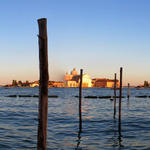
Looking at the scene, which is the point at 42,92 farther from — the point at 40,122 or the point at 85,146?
the point at 85,146

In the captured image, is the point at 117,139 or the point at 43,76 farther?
the point at 117,139

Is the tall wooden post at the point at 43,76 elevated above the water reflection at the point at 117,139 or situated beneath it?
elevated above

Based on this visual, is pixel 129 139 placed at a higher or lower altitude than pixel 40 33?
lower

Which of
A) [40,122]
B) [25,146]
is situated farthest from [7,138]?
[40,122]

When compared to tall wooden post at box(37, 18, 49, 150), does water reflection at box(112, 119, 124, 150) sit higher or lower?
lower

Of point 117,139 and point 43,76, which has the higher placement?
point 43,76

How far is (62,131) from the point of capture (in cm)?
1708

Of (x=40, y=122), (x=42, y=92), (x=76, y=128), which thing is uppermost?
(x=42, y=92)

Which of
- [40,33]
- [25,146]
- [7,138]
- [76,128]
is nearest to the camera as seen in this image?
[40,33]

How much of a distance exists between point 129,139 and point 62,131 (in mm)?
4615

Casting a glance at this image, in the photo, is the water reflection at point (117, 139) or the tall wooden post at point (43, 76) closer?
the tall wooden post at point (43, 76)

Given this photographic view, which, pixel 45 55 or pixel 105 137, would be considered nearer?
pixel 45 55

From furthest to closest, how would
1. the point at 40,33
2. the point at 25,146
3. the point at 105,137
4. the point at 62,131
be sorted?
the point at 62,131
the point at 105,137
the point at 25,146
the point at 40,33

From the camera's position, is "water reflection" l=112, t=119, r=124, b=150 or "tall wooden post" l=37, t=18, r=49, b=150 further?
"water reflection" l=112, t=119, r=124, b=150
